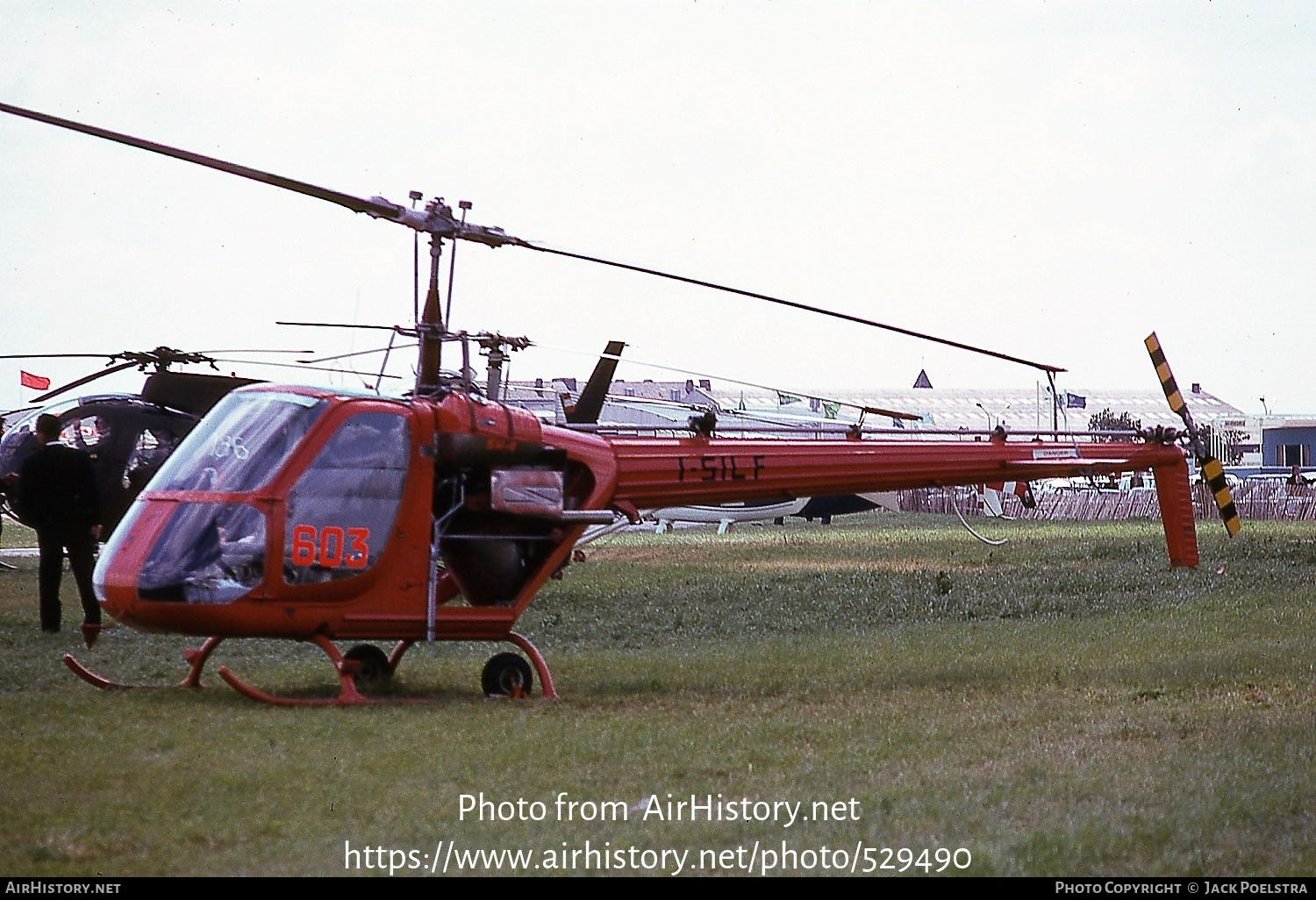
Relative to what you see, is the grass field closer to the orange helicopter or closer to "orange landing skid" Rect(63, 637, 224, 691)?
"orange landing skid" Rect(63, 637, 224, 691)

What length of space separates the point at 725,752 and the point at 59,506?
28.3 feet

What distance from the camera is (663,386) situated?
6481cm

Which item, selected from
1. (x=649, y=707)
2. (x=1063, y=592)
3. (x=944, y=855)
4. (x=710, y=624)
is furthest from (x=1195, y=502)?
(x=944, y=855)

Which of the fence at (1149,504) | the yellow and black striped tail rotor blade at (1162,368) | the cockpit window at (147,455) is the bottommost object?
the fence at (1149,504)

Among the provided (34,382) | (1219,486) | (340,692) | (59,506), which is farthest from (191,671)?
(34,382)

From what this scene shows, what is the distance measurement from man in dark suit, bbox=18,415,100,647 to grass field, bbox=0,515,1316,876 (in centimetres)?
57

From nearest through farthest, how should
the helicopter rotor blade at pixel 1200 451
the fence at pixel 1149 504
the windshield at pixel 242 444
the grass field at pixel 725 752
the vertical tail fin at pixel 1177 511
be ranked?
1. the grass field at pixel 725 752
2. the windshield at pixel 242 444
3. the vertical tail fin at pixel 1177 511
4. the helicopter rotor blade at pixel 1200 451
5. the fence at pixel 1149 504

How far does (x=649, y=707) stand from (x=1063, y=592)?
9.22m

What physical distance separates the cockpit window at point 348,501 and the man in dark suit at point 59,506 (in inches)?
220

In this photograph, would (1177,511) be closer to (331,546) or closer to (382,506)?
(382,506)

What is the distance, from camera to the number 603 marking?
9086mm

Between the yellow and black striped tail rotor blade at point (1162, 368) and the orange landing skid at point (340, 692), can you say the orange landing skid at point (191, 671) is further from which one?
the yellow and black striped tail rotor blade at point (1162, 368)

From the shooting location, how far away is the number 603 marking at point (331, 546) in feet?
29.8

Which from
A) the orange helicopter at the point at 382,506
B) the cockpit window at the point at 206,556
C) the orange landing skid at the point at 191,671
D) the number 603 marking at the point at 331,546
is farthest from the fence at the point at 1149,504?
the cockpit window at the point at 206,556
